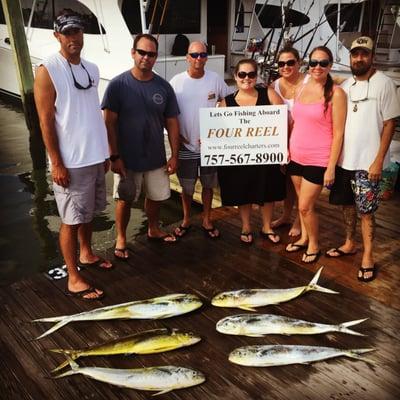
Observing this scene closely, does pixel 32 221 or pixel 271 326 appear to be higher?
pixel 271 326

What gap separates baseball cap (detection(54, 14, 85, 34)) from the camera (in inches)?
107

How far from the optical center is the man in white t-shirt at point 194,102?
3648mm

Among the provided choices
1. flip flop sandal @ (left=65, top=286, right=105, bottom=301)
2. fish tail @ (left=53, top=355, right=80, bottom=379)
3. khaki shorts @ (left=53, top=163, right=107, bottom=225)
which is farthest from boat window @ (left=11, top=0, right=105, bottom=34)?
fish tail @ (left=53, top=355, right=80, bottom=379)

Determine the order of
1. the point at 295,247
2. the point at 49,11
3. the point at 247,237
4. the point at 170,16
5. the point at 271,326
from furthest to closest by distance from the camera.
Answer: the point at 49,11
the point at 170,16
the point at 247,237
the point at 295,247
the point at 271,326

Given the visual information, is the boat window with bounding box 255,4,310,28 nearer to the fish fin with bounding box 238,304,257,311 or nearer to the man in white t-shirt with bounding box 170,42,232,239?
the man in white t-shirt with bounding box 170,42,232,239

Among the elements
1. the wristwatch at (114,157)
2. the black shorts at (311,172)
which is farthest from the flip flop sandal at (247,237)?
the wristwatch at (114,157)

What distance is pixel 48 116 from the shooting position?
8.95 feet

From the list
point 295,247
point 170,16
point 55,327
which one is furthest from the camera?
point 170,16

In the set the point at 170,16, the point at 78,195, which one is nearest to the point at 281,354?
the point at 78,195

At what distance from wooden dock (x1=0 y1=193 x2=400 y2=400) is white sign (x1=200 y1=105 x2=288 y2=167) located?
857mm

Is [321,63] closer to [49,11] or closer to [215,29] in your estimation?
[215,29]

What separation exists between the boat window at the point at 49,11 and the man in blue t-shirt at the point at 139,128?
7230 mm

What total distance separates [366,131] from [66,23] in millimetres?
2196

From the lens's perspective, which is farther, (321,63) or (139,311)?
(321,63)
